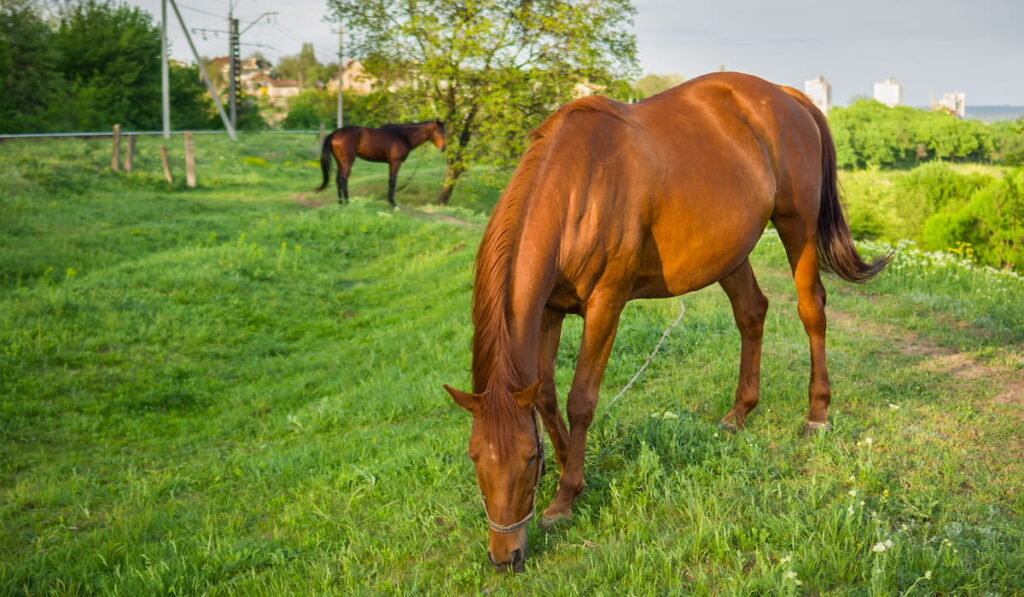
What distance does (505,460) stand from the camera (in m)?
3.03

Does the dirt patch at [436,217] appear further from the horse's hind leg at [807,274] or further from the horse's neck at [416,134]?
the horse's hind leg at [807,274]

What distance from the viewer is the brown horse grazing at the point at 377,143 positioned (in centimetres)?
1966

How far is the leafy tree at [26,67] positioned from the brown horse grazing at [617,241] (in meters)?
35.6

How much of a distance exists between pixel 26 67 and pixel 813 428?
39992 mm

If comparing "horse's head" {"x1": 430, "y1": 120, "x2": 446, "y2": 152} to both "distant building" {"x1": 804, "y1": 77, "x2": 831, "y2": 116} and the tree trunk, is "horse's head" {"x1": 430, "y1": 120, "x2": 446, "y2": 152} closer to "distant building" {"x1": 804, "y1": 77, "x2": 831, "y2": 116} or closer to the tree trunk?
the tree trunk

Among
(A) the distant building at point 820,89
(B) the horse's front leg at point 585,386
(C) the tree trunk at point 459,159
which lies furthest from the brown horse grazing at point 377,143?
(A) the distant building at point 820,89

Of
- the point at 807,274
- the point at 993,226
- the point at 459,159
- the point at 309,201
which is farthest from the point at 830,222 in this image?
the point at 309,201

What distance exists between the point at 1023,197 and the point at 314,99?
1983 inches

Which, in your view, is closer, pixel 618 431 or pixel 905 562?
pixel 905 562

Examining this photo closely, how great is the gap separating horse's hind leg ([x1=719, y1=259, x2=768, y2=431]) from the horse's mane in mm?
2030

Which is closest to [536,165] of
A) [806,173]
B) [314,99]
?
[806,173]

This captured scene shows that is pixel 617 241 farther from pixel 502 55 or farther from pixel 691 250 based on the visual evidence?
pixel 502 55

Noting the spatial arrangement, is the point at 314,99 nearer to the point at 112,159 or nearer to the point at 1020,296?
the point at 112,159

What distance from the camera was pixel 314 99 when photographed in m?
56.3
